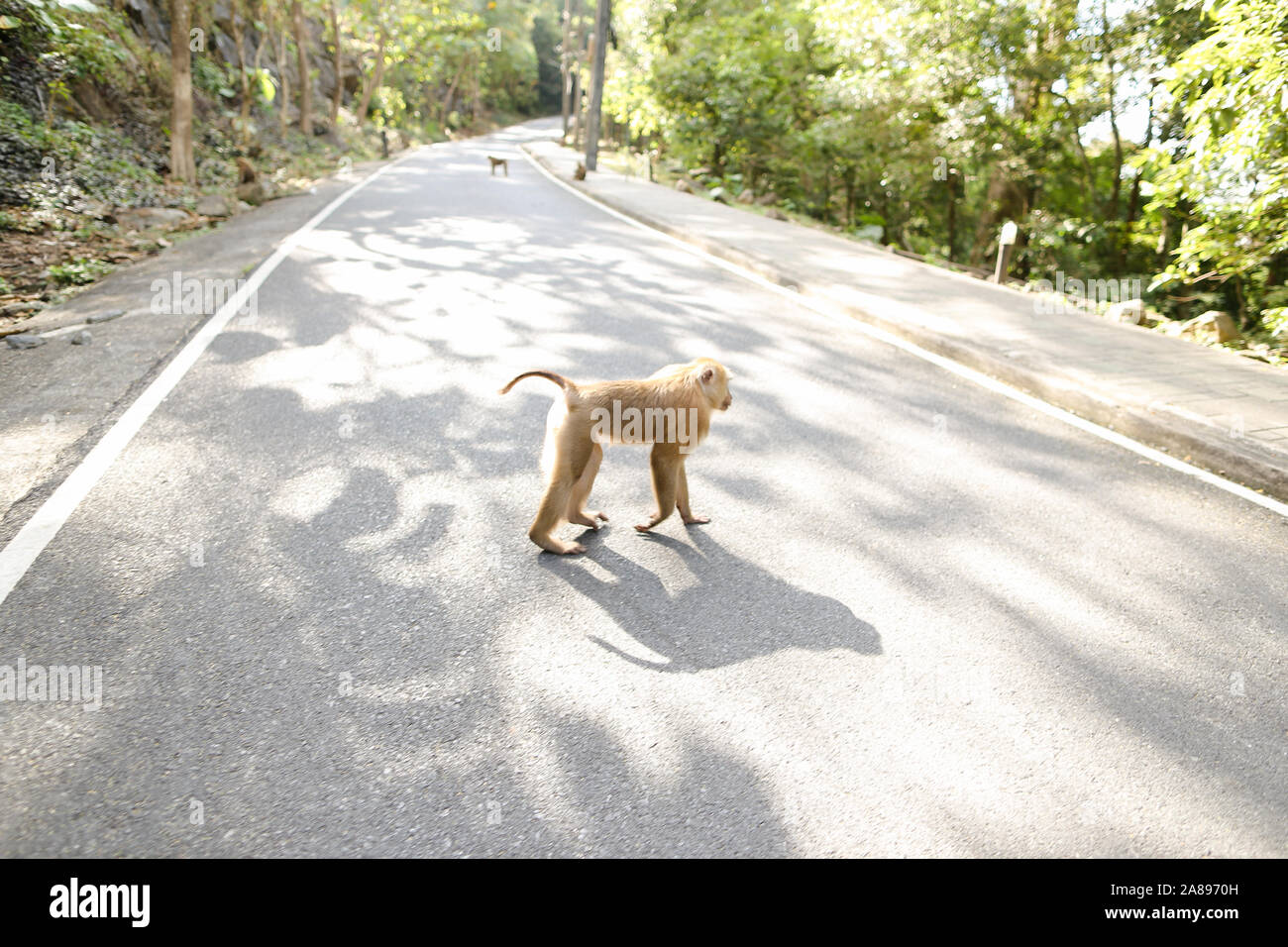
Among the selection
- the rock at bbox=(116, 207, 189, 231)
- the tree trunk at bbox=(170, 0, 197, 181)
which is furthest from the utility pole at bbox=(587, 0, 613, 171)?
the rock at bbox=(116, 207, 189, 231)

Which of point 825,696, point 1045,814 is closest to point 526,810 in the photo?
point 825,696

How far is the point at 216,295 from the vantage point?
759cm

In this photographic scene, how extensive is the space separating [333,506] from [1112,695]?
343cm

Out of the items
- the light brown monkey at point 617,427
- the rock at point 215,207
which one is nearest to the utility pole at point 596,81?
the rock at point 215,207

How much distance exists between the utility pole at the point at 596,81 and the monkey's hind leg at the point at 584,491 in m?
22.6

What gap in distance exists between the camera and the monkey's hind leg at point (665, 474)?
3715mm

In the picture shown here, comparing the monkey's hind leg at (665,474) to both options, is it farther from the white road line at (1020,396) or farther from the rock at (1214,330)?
the rock at (1214,330)

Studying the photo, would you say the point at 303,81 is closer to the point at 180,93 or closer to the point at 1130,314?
the point at 180,93

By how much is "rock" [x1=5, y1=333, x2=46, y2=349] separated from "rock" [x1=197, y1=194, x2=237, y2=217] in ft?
24.1

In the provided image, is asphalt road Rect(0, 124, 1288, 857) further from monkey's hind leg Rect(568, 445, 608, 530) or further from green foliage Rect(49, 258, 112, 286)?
green foliage Rect(49, 258, 112, 286)

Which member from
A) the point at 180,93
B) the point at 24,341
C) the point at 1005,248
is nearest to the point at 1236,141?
the point at 1005,248

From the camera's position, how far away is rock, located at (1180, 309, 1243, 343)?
7742 millimetres
